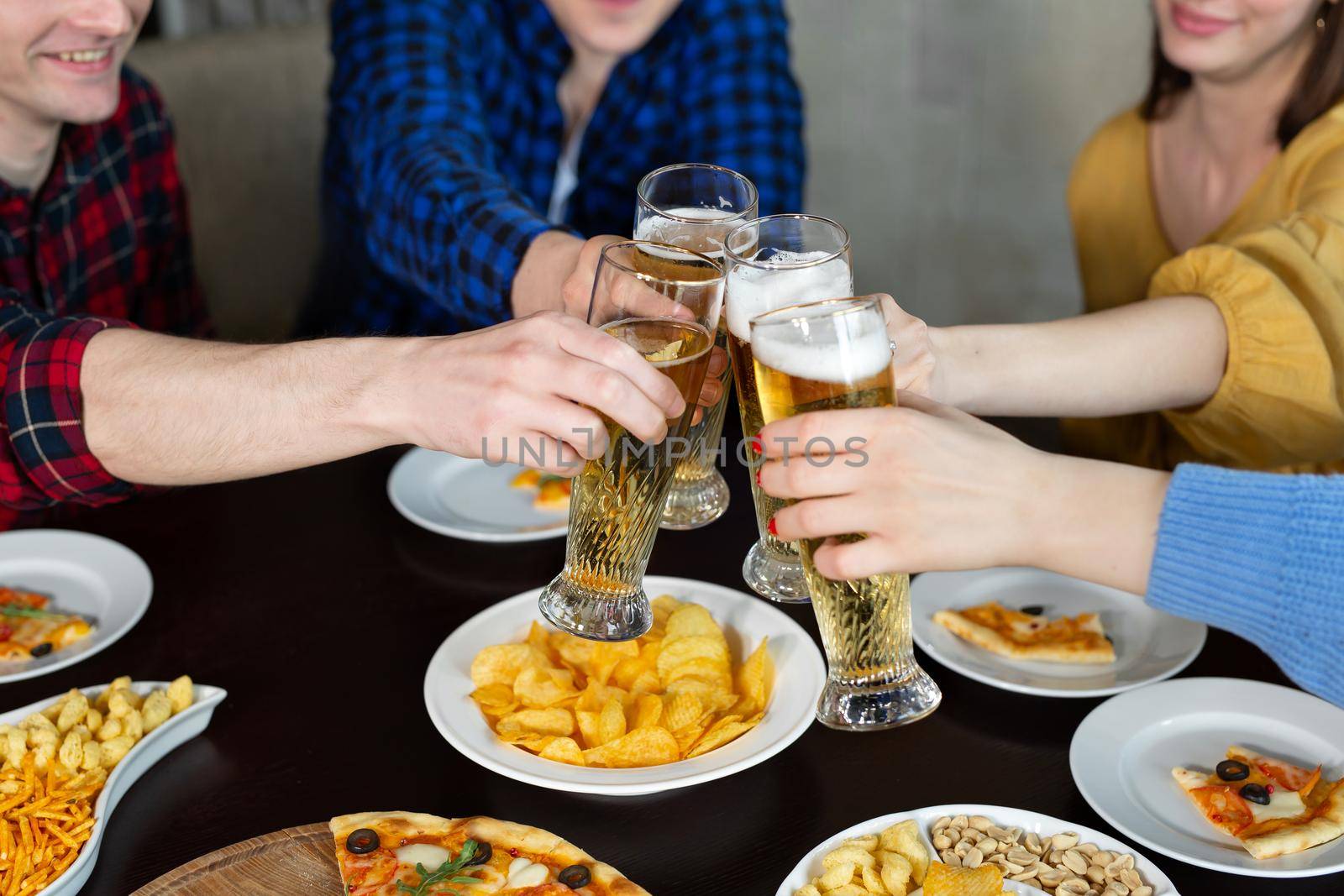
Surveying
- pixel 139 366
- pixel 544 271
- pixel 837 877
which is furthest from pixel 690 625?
pixel 139 366

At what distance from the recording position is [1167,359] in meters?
1.80

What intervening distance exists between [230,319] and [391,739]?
218 cm

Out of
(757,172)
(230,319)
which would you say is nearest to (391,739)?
(757,172)

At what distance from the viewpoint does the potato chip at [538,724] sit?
1.33m

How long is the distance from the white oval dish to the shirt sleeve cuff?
30 cm

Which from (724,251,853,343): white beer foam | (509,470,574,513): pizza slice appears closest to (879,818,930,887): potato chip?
(724,251,853,343): white beer foam

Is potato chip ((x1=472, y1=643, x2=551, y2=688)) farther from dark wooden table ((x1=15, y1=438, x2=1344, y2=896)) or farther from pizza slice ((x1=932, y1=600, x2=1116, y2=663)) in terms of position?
pizza slice ((x1=932, y1=600, x2=1116, y2=663))

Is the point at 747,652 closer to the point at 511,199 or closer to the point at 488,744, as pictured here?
the point at 488,744

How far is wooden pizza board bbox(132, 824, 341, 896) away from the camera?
3.82 ft

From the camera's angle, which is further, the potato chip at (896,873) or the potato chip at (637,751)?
the potato chip at (637,751)

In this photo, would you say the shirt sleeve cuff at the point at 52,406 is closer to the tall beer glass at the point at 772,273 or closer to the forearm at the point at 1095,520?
the tall beer glass at the point at 772,273

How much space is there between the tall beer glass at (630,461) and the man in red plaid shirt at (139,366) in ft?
0.08

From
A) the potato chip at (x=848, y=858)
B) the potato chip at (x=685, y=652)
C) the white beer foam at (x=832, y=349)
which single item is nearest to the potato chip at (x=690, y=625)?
the potato chip at (x=685, y=652)

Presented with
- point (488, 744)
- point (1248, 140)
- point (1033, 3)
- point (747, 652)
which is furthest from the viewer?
point (1033, 3)
